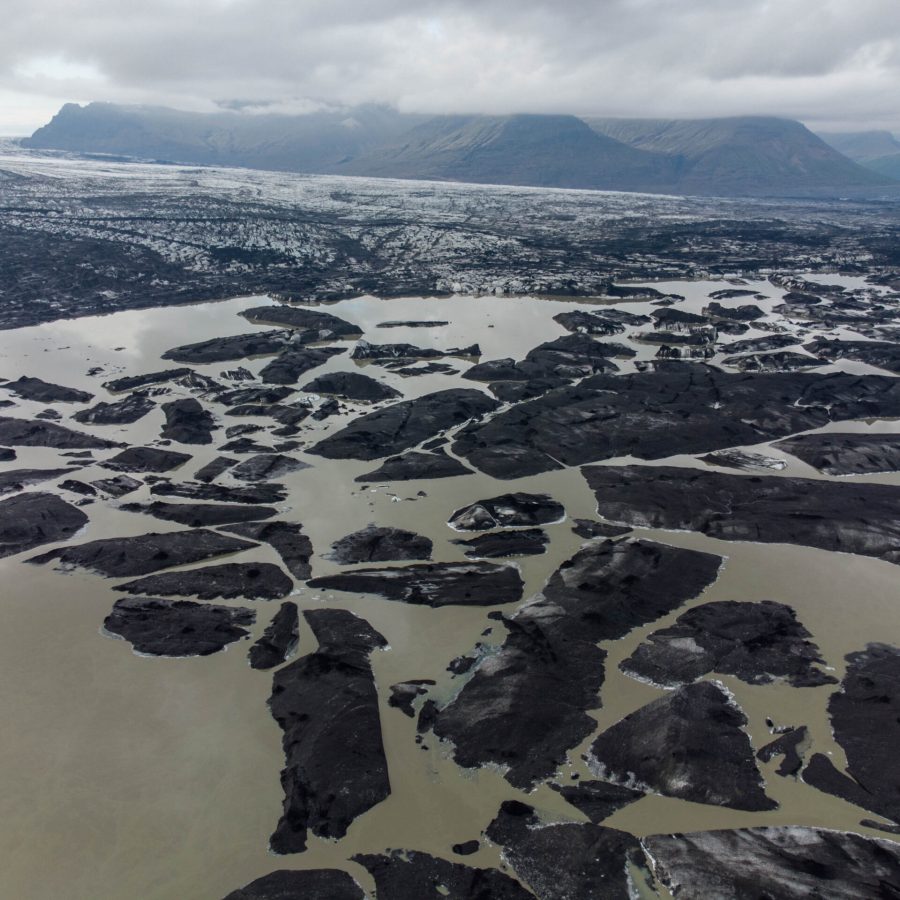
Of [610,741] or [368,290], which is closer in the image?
[610,741]

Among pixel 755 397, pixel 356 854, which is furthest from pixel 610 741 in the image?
pixel 755 397

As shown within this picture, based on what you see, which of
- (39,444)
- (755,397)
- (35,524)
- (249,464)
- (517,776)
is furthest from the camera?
(755,397)

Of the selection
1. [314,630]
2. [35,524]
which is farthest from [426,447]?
[35,524]

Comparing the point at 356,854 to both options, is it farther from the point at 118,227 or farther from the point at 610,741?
the point at 118,227


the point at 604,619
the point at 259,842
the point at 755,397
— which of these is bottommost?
the point at 259,842

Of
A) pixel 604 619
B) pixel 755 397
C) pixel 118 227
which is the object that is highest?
pixel 118 227

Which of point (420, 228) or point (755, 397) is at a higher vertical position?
point (420, 228)

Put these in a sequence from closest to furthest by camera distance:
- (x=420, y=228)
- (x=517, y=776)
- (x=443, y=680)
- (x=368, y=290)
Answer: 1. (x=517, y=776)
2. (x=443, y=680)
3. (x=368, y=290)
4. (x=420, y=228)

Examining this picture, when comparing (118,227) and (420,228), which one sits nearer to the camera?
(118,227)

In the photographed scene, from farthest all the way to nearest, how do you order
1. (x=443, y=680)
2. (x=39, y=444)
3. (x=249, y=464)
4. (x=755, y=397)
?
1. (x=755, y=397)
2. (x=39, y=444)
3. (x=249, y=464)
4. (x=443, y=680)

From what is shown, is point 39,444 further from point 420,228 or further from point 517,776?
point 420,228
